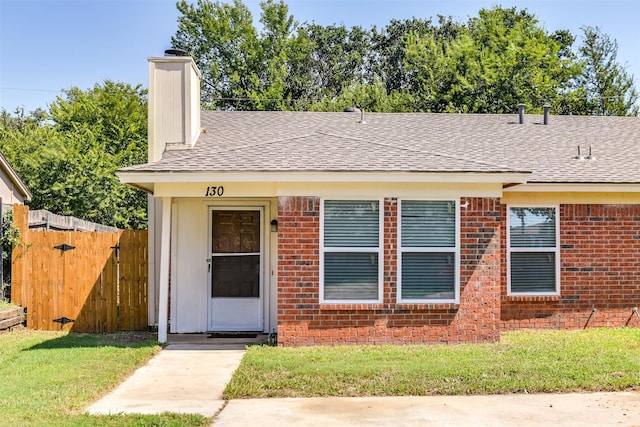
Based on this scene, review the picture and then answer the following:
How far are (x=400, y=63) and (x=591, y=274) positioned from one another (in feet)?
99.2

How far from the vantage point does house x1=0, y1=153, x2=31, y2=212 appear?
17.0 meters

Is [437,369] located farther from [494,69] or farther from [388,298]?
[494,69]

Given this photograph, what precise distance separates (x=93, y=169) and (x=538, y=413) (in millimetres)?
19084

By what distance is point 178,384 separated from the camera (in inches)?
306

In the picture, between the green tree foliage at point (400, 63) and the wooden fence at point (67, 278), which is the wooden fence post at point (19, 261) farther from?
the green tree foliage at point (400, 63)

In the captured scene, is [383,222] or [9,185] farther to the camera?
[9,185]

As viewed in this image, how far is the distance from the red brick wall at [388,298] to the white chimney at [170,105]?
3.41 m

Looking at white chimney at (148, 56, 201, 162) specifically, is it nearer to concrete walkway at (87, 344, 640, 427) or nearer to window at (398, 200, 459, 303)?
window at (398, 200, 459, 303)

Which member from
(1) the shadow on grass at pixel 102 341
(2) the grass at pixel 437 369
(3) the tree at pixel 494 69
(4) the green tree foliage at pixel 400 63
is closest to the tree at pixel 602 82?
(4) the green tree foliage at pixel 400 63

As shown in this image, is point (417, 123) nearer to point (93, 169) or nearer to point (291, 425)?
point (291, 425)

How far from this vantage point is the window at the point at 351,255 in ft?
32.6

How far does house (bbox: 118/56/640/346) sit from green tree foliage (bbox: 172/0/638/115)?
13399 millimetres

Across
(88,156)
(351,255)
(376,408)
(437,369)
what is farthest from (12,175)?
(376,408)

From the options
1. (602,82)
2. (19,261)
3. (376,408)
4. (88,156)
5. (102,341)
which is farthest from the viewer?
(602,82)
